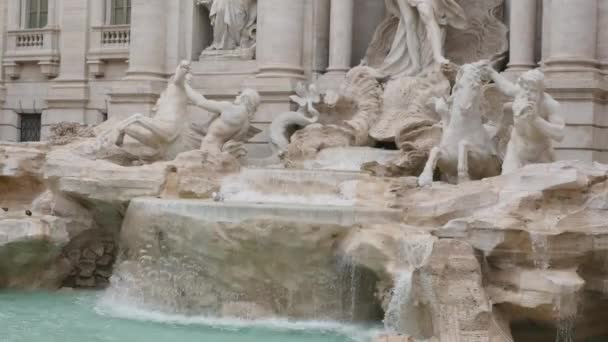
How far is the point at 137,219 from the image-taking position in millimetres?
12227

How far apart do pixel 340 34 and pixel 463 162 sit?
544cm

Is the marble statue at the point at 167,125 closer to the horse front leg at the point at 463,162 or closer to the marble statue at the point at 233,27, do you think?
the marble statue at the point at 233,27

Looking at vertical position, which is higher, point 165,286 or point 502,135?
point 502,135

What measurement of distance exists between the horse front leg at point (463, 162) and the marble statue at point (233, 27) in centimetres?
673

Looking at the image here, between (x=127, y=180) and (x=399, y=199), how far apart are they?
12.2ft

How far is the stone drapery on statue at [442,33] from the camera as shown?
52.4 ft

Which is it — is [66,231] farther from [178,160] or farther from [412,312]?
[412,312]

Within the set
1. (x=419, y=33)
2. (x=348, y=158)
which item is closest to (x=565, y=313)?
(x=348, y=158)

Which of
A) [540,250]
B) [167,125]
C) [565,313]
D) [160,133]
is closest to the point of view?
[565,313]

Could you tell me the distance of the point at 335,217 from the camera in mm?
10945

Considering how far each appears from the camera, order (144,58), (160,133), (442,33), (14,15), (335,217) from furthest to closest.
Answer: (14,15) → (144,58) → (442,33) → (160,133) → (335,217)

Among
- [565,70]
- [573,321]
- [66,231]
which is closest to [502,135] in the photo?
[565,70]

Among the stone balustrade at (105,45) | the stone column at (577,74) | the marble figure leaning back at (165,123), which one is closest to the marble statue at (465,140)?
the stone column at (577,74)

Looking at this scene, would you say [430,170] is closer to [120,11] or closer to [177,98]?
[177,98]
